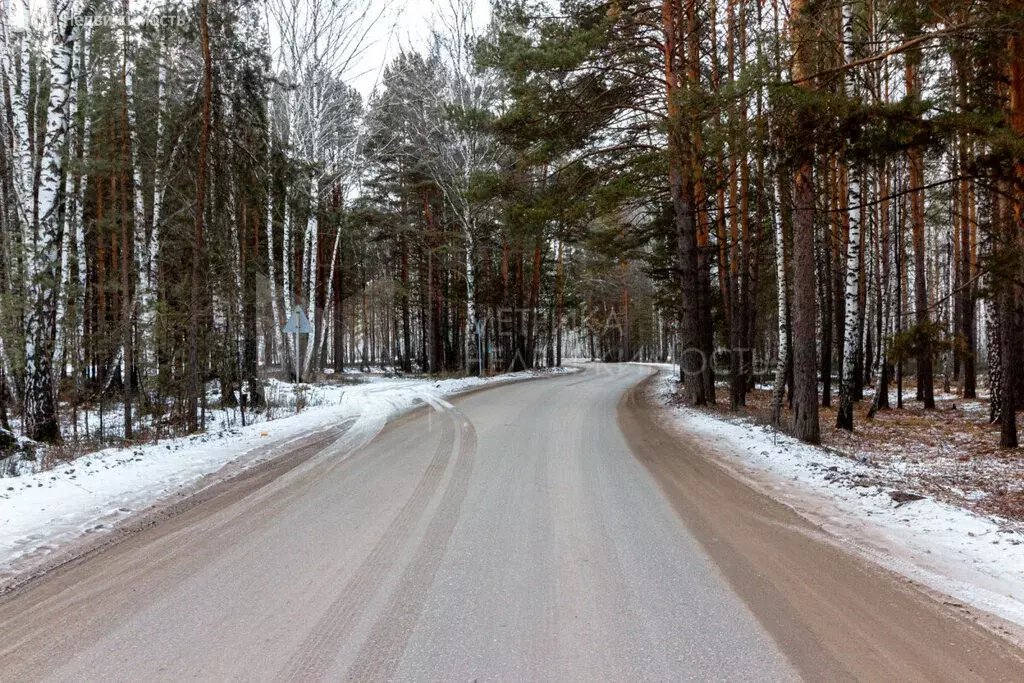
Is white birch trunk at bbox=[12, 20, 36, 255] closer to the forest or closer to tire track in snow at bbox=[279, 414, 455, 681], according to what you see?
the forest

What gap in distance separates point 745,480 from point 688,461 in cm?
113

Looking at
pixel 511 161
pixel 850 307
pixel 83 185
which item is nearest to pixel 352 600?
pixel 850 307

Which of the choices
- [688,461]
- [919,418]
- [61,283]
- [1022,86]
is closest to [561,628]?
[688,461]

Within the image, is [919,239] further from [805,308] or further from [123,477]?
[123,477]

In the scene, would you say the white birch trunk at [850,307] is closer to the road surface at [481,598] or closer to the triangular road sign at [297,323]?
the road surface at [481,598]

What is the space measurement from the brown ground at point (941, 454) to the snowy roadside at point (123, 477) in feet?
23.7

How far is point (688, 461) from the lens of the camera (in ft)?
25.8

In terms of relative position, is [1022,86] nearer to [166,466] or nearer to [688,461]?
[688,461]

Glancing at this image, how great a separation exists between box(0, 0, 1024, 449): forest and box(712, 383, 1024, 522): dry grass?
661mm

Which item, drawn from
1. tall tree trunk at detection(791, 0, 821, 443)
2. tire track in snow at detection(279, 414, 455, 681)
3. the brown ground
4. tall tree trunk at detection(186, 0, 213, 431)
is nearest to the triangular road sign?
tall tree trunk at detection(186, 0, 213, 431)

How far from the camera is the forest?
7.48 m

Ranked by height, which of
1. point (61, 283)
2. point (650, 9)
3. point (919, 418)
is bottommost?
point (919, 418)

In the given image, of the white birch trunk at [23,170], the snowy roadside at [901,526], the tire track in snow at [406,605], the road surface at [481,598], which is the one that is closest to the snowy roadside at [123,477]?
the road surface at [481,598]

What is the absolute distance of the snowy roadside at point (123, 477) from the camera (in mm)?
4824
